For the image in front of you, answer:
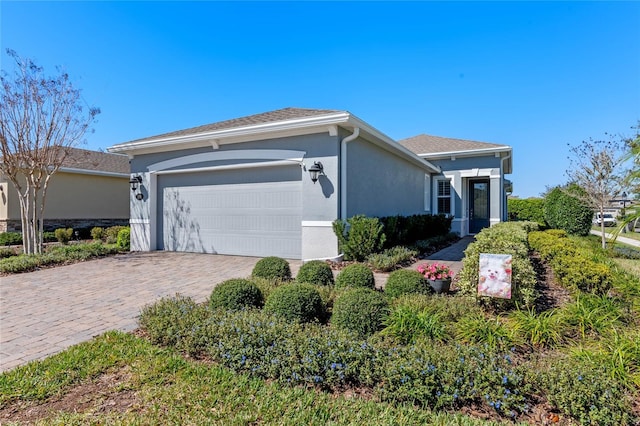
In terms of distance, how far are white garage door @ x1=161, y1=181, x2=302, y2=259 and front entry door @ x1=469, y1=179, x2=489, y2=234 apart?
11754 millimetres

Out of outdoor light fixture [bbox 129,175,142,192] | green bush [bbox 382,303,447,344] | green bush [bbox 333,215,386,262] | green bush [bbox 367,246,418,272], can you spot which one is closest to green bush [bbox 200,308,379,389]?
green bush [bbox 382,303,447,344]

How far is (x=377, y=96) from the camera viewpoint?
12.7 metres

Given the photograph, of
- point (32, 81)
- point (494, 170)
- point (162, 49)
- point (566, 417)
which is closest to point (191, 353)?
point (566, 417)

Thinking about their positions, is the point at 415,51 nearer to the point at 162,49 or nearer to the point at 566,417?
the point at 162,49

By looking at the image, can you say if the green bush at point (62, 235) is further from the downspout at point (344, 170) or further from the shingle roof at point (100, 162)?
the downspout at point (344, 170)

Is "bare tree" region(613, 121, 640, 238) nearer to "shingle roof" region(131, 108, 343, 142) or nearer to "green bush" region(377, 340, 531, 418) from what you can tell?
"green bush" region(377, 340, 531, 418)

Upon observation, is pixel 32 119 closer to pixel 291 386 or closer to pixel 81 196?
pixel 81 196

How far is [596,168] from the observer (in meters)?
12.8

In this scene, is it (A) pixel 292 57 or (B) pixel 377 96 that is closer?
(A) pixel 292 57

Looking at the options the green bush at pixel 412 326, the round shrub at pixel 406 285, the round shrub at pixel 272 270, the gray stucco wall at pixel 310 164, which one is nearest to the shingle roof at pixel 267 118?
the gray stucco wall at pixel 310 164

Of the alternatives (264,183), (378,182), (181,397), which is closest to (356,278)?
(181,397)

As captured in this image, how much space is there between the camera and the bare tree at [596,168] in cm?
1230

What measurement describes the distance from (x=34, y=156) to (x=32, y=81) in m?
2.18

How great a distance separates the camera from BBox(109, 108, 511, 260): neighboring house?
326 inches
